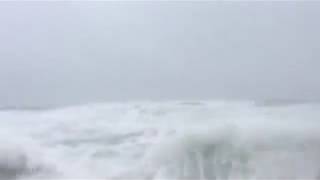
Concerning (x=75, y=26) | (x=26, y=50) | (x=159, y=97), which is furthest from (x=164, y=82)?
(x=26, y=50)

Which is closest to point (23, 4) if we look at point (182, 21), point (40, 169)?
point (182, 21)

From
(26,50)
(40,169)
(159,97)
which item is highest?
(26,50)

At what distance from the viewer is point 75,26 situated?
146cm

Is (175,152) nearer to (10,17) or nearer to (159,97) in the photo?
(159,97)

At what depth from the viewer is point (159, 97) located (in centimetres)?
140

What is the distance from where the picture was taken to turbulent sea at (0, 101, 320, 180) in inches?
40.2

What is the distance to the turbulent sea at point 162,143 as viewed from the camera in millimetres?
1021

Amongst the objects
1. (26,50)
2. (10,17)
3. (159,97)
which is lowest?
(159,97)

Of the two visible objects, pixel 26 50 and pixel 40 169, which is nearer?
pixel 40 169

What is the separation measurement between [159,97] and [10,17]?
1.71 feet

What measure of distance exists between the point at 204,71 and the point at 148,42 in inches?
7.6

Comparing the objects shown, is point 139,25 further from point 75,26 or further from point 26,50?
point 26,50

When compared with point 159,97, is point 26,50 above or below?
above

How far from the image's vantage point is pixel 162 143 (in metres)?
1.10
